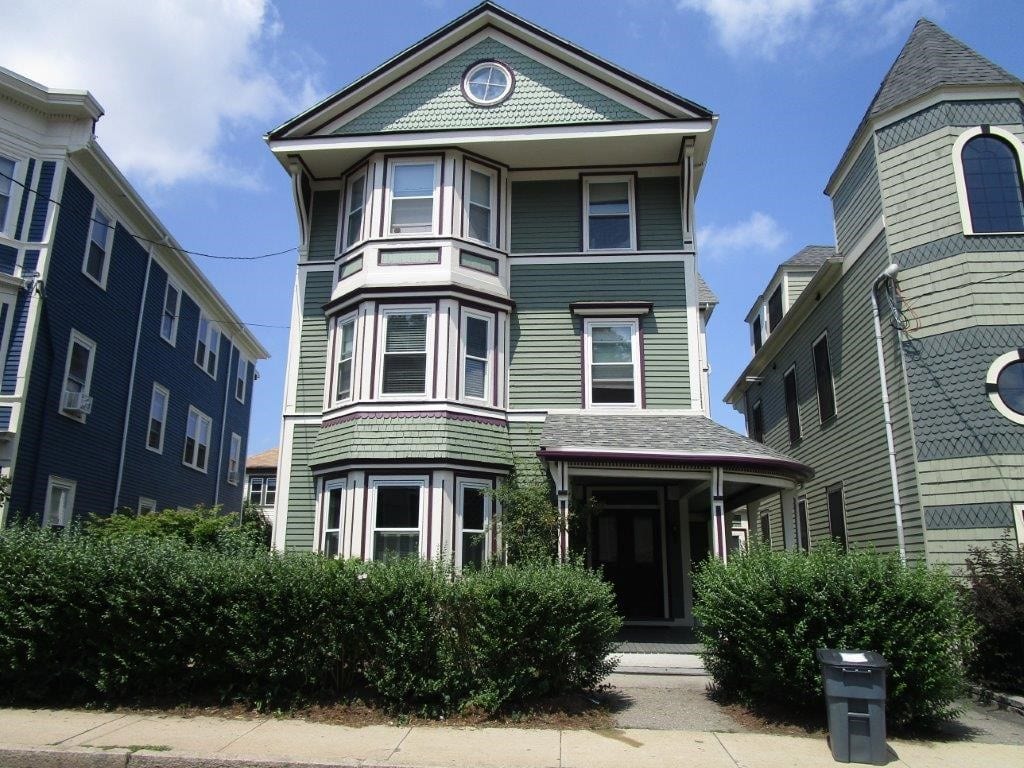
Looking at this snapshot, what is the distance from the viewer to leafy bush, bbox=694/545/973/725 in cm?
747

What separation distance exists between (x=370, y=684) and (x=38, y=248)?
1259cm

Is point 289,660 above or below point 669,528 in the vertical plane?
below

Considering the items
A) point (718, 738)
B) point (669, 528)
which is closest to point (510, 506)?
point (669, 528)

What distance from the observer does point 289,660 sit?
8148 mm

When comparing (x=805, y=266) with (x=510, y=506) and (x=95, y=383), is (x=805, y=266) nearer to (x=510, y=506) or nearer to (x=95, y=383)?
(x=510, y=506)

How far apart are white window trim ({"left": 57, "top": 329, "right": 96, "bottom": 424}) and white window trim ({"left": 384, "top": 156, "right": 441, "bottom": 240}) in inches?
317

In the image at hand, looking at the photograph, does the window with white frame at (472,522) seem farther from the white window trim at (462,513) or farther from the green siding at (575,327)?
the green siding at (575,327)

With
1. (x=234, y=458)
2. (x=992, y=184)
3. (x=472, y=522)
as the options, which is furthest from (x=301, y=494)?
(x=234, y=458)

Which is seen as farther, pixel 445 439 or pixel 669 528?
pixel 669 528

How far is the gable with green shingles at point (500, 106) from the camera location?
1473 centimetres

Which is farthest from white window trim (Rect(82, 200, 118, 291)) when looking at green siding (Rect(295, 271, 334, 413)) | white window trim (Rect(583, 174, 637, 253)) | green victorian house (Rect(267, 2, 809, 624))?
white window trim (Rect(583, 174, 637, 253))

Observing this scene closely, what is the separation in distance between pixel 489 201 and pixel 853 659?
423 inches

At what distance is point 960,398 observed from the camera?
40.0 feet

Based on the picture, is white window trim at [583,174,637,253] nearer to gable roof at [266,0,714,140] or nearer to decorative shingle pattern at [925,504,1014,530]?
gable roof at [266,0,714,140]
